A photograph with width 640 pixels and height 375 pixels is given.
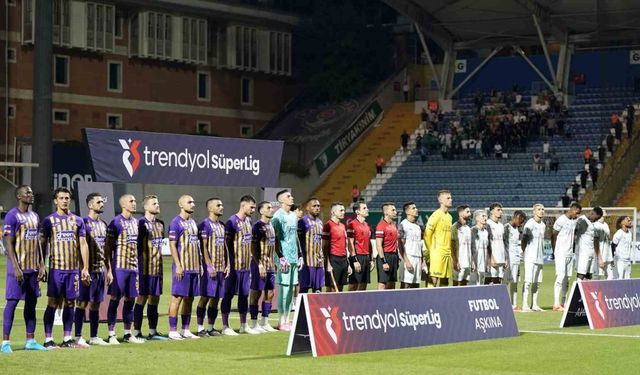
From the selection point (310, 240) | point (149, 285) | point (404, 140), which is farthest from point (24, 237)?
point (404, 140)

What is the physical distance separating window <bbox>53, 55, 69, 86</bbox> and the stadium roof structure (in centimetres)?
1420

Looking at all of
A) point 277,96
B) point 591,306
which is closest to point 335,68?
point 277,96

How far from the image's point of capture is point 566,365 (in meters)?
15.8

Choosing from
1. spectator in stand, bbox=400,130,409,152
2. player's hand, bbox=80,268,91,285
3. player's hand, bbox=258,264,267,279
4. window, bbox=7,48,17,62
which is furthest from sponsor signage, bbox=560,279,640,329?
window, bbox=7,48,17,62

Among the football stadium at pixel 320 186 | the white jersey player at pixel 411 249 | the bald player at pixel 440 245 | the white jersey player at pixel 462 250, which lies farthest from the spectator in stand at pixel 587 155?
the white jersey player at pixel 411 249

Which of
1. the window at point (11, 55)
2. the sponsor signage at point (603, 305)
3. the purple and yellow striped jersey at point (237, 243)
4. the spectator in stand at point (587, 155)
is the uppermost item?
the window at point (11, 55)

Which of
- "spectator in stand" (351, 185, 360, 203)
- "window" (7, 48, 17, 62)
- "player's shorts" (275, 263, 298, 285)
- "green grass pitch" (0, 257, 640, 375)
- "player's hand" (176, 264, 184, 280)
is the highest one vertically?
"window" (7, 48, 17, 62)

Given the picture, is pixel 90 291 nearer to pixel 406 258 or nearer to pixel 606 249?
pixel 406 258

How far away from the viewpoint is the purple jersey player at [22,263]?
16828 mm

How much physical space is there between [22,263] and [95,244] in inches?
49.5

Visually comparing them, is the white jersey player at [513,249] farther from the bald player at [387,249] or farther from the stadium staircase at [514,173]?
the stadium staircase at [514,173]

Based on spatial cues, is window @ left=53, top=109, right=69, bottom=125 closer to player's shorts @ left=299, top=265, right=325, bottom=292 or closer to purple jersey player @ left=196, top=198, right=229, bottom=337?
player's shorts @ left=299, top=265, right=325, bottom=292

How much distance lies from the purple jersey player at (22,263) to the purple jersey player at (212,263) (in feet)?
9.16

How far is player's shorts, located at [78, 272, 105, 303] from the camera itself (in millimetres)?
17672
